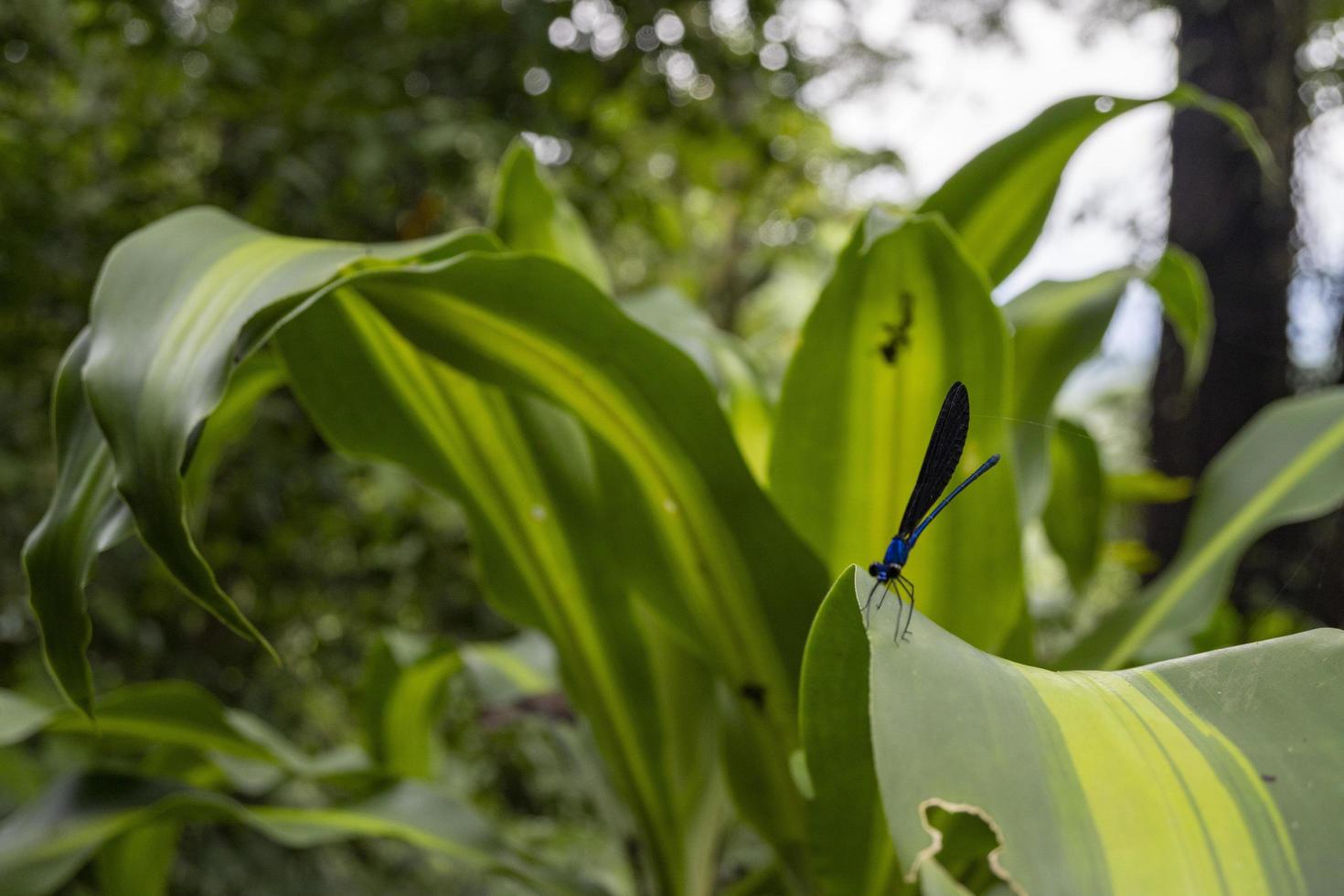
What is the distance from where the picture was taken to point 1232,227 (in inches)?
63.4

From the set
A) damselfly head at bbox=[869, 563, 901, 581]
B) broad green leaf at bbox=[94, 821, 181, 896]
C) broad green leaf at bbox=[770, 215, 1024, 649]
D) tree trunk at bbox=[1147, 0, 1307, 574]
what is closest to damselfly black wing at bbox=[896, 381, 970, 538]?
damselfly head at bbox=[869, 563, 901, 581]

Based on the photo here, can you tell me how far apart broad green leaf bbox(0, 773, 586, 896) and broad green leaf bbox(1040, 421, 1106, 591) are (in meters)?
0.53

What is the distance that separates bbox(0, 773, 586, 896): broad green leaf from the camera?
641mm

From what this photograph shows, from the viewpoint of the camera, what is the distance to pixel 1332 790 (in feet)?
0.80

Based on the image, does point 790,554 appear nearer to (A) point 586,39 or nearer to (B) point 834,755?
(B) point 834,755

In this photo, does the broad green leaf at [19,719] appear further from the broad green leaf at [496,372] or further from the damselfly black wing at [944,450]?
the damselfly black wing at [944,450]

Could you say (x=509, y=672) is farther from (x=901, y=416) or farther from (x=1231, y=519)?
(x=1231, y=519)

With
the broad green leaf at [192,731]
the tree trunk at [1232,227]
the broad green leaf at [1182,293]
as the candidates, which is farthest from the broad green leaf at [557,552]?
the tree trunk at [1232,227]

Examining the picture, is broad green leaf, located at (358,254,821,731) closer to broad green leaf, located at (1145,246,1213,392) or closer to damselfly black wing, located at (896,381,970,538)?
damselfly black wing, located at (896,381,970,538)

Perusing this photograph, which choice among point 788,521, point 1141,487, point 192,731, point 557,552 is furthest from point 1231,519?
point 192,731

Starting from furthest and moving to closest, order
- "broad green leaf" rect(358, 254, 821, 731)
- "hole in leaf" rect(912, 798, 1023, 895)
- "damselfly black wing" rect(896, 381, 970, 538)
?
"broad green leaf" rect(358, 254, 821, 731)
"damselfly black wing" rect(896, 381, 970, 538)
"hole in leaf" rect(912, 798, 1023, 895)

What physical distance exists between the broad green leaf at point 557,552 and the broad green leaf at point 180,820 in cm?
12

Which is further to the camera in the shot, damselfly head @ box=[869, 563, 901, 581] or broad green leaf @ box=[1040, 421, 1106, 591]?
broad green leaf @ box=[1040, 421, 1106, 591]

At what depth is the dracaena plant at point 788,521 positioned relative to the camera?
0.25 meters
